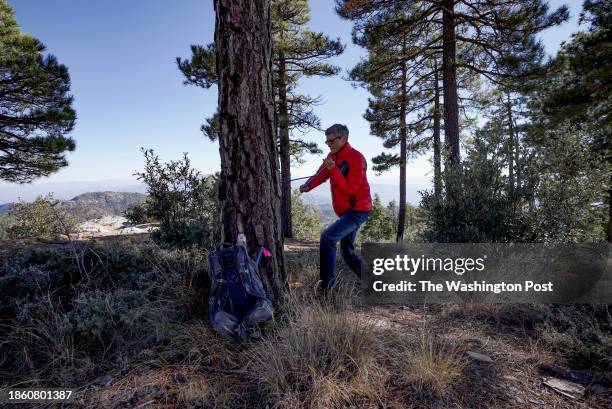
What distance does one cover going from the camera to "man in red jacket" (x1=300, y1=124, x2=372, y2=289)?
3.40 metres

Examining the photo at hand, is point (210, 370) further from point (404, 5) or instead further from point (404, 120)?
point (404, 120)

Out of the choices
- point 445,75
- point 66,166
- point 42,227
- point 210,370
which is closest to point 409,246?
point 210,370

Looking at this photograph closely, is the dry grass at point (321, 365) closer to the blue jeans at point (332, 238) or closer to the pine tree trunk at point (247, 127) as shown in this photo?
the pine tree trunk at point (247, 127)

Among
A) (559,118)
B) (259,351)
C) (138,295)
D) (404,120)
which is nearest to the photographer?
(259,351)

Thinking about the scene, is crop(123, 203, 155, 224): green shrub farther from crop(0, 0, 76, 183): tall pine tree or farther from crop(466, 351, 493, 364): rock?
crop(466, 351, 493, 364): rock

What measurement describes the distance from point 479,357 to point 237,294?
181cm

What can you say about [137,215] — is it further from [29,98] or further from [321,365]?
[321,365]

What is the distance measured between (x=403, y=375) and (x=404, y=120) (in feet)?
45.3

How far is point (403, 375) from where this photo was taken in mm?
2018

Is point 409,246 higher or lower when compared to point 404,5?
lower

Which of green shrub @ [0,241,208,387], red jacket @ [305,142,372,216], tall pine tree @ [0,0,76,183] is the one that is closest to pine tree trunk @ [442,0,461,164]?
red jacket @ [305,142,372,216]

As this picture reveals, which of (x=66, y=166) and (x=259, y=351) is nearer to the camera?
(x=259, y=351)

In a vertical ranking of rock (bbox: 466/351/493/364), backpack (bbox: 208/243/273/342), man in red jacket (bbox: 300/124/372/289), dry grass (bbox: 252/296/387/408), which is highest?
man in red jacket (bbox: 300/124/372/289)

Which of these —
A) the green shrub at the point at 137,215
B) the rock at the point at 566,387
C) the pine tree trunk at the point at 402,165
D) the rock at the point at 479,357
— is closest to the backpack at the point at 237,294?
the rock at the point at 479,357
